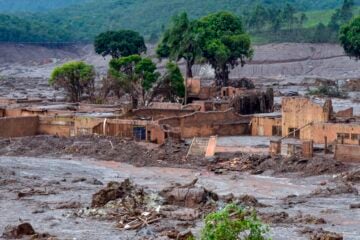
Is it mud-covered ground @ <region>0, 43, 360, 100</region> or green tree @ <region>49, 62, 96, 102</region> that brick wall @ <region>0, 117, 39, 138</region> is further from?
mud-covered ground @ <region>0, 43, 360, 100</region>

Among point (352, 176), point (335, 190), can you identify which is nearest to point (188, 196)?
point (335, 190)

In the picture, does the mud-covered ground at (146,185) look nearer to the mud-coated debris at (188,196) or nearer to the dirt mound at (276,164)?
the dirt mound at (276,164)

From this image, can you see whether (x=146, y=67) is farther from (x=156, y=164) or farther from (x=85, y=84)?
(x=156, y=164)

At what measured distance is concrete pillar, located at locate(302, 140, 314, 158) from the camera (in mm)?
43438

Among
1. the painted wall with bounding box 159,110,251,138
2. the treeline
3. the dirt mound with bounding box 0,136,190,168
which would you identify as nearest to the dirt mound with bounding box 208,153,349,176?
the dirt mound with bounding box 0,136,190,168

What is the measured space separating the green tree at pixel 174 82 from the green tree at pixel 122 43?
3000 centimetres

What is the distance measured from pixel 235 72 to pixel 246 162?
7782cm

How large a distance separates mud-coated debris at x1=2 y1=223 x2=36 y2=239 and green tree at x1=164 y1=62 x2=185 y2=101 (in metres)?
39.5

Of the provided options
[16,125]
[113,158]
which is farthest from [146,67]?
[113,158]

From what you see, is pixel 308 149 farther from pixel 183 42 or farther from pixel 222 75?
pixel 222 75

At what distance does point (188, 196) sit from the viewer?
34312 mm

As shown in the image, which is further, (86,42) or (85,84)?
(86,42)

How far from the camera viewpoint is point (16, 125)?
54375 millimetres

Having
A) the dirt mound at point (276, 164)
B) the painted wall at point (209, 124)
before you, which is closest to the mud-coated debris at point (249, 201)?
the dirt mound at point (276, 164)
